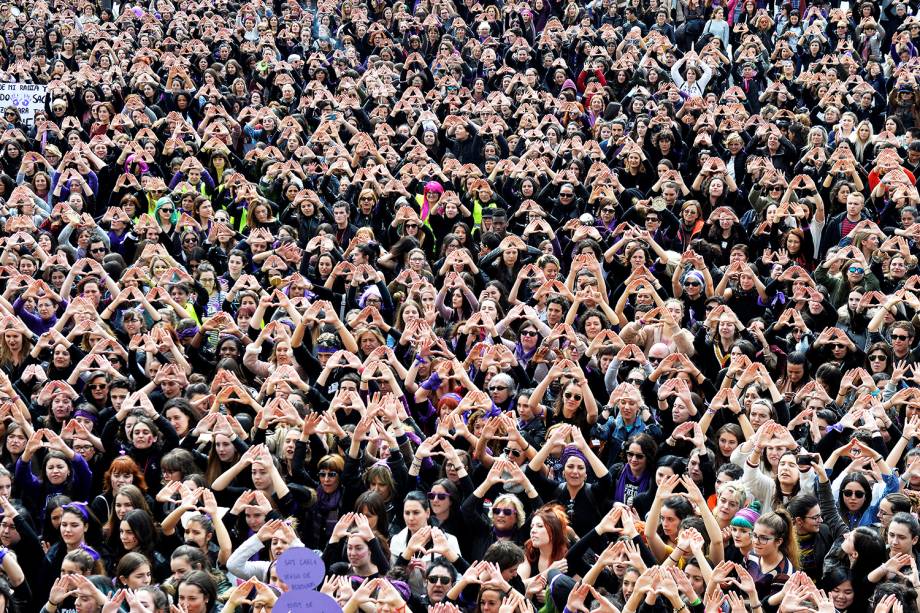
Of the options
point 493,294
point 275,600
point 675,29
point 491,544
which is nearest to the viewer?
point 275,600

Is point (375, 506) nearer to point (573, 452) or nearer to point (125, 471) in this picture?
point (573, 452)

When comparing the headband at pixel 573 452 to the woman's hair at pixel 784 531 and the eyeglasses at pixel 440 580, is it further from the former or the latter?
the eyeglasses at pixel 440 580

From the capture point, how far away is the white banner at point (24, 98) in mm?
16781

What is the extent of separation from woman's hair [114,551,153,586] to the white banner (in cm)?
950

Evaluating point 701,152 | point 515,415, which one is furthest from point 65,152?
point 515,415

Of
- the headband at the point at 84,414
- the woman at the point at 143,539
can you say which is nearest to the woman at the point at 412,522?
the woman at the point at 143,539

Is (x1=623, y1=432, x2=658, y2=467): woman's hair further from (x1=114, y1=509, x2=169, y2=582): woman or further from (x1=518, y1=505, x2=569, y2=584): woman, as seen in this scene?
(x1=114, y1=509, x2=169, y2=582): woman

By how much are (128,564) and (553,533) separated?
2.27 m

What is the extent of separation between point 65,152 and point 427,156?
380 centimetres

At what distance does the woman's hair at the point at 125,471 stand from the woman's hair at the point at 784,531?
12.2ft

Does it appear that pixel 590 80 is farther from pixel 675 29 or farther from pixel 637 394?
pixel 637 394

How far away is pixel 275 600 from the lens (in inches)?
304

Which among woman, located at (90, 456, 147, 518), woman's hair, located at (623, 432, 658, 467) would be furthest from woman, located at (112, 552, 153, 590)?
woman's hair, located at (623, 432, 658, 467)

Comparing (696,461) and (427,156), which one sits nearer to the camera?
(696,461)
